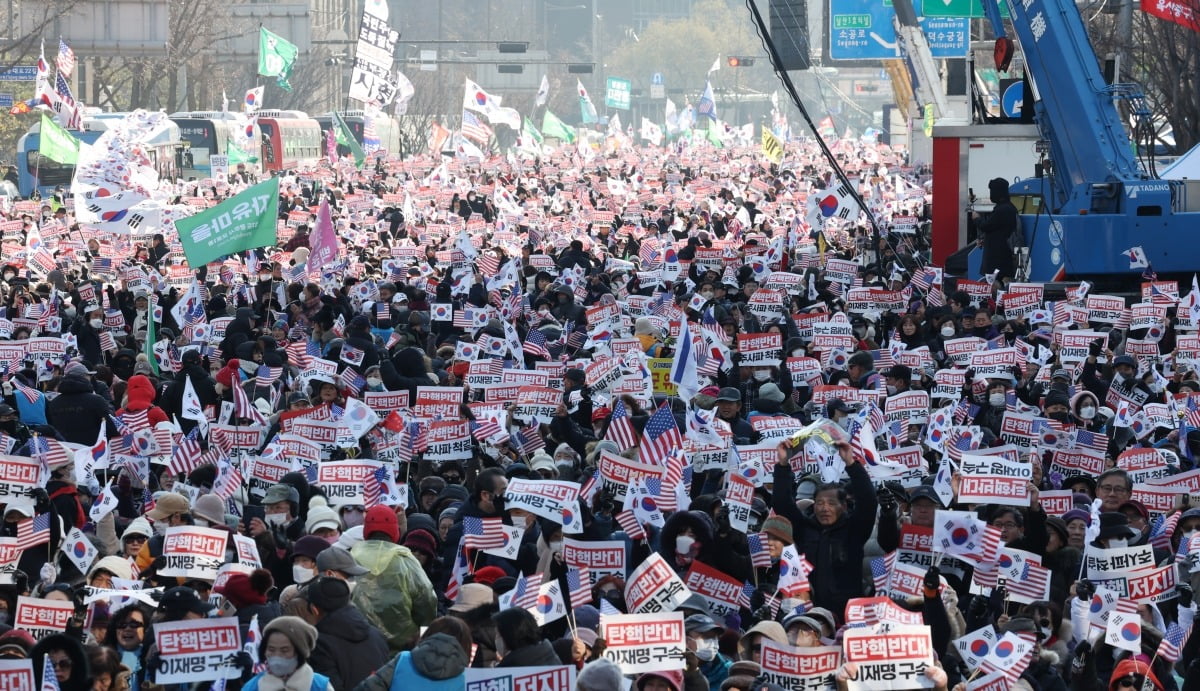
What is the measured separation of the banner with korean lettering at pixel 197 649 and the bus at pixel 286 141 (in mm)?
51573

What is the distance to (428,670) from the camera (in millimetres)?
7414

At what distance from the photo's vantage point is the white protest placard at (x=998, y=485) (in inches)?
401

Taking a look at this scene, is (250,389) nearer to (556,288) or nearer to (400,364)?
(400,364)

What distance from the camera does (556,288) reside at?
2041cm

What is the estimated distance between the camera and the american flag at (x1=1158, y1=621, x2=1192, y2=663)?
327 inches

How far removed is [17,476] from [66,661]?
3.58m

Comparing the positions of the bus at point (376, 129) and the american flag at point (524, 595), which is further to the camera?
the bus at point (376, 129)

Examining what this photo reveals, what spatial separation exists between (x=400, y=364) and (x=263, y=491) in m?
4.27

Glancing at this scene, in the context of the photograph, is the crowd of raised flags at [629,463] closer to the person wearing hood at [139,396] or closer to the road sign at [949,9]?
the person wearing hood at [139,396]

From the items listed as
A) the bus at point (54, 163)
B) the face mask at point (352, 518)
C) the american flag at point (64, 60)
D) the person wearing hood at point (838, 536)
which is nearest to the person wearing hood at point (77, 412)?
the face mask at point (352, 518)

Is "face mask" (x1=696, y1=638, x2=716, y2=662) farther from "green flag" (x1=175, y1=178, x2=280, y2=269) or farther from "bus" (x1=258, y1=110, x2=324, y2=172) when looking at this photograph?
"bus" (x1=258, y1=110, x2=324, y2=172)

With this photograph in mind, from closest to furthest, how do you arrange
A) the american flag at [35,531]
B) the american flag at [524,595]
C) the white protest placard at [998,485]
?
the american flag at [524,595]
the white protest placard at [998,485]
the american flag at [35,531]

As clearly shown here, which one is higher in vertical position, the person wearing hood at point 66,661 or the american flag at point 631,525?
the american flag at point 631,525

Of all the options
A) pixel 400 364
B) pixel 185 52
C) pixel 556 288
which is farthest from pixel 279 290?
pixel 185 52
